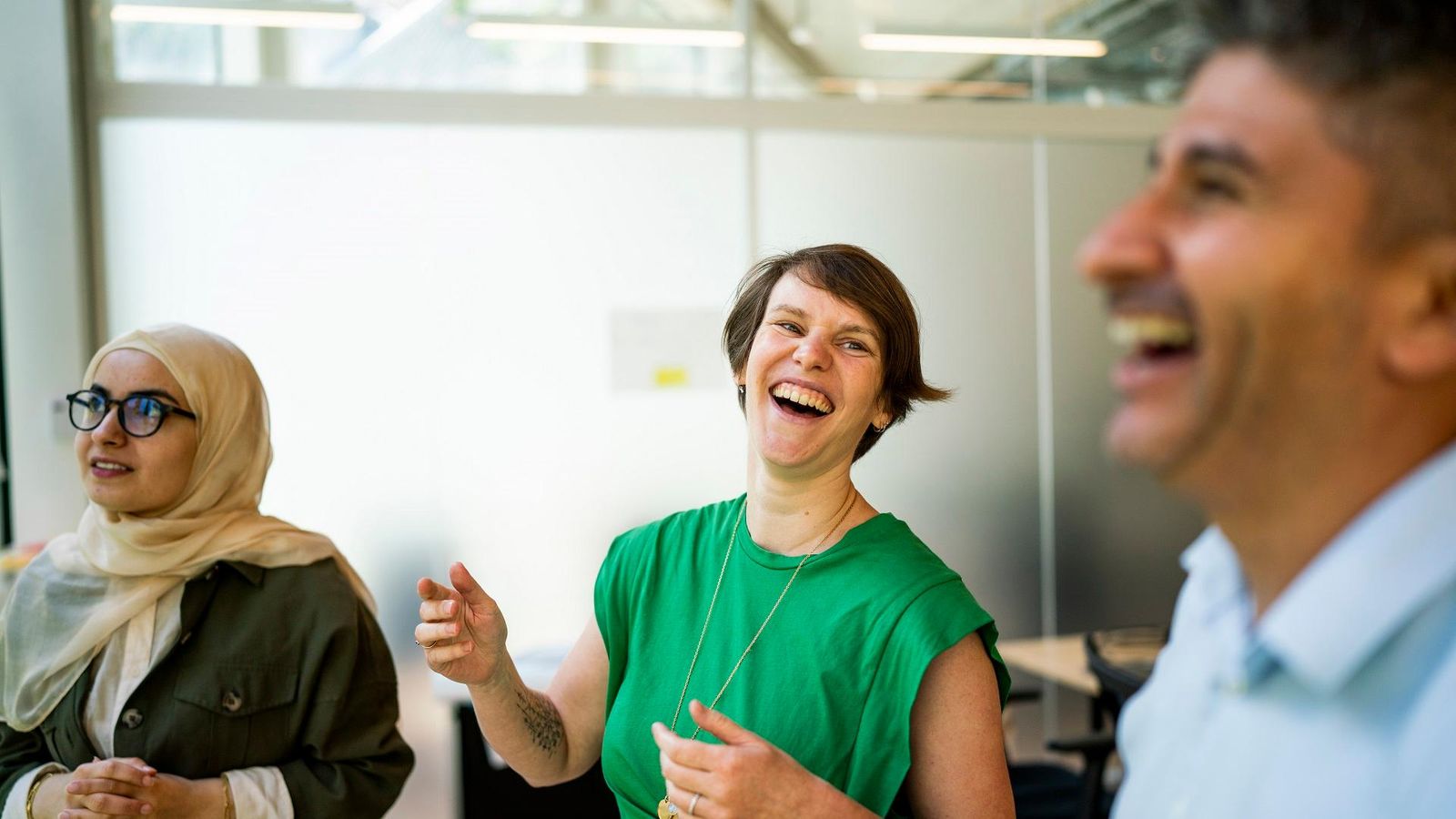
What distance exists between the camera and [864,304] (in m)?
1.60

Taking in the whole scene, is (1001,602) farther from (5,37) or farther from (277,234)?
(5,37)

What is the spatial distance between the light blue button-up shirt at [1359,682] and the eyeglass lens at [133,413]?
158cm

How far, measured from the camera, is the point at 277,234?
13.9ft

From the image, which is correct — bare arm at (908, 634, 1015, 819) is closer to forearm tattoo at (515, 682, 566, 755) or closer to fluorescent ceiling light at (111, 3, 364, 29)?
A: forearm tattoo at (515, 682, 566, 755)

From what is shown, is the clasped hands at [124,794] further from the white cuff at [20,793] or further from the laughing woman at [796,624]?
the laughing woman at [796,624]

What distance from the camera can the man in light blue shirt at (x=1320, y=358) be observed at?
65 cm

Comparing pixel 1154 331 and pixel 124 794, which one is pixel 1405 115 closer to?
pixel 1154 331

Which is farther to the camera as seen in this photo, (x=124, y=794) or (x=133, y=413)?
(x=133, y=413)

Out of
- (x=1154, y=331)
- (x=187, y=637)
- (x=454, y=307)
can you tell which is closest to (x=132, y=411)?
(x=187, y=637)

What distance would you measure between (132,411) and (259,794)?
0.61 m

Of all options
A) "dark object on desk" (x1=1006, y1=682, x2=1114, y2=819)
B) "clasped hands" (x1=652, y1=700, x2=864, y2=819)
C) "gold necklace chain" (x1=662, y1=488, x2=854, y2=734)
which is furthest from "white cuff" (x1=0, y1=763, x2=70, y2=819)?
"dark object on desk" (x1=1006, y1=682, x2=1114, y2=819)

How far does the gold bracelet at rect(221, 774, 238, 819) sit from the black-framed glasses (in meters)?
0.54

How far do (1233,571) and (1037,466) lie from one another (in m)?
4.13

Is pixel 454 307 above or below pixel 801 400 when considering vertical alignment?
above
